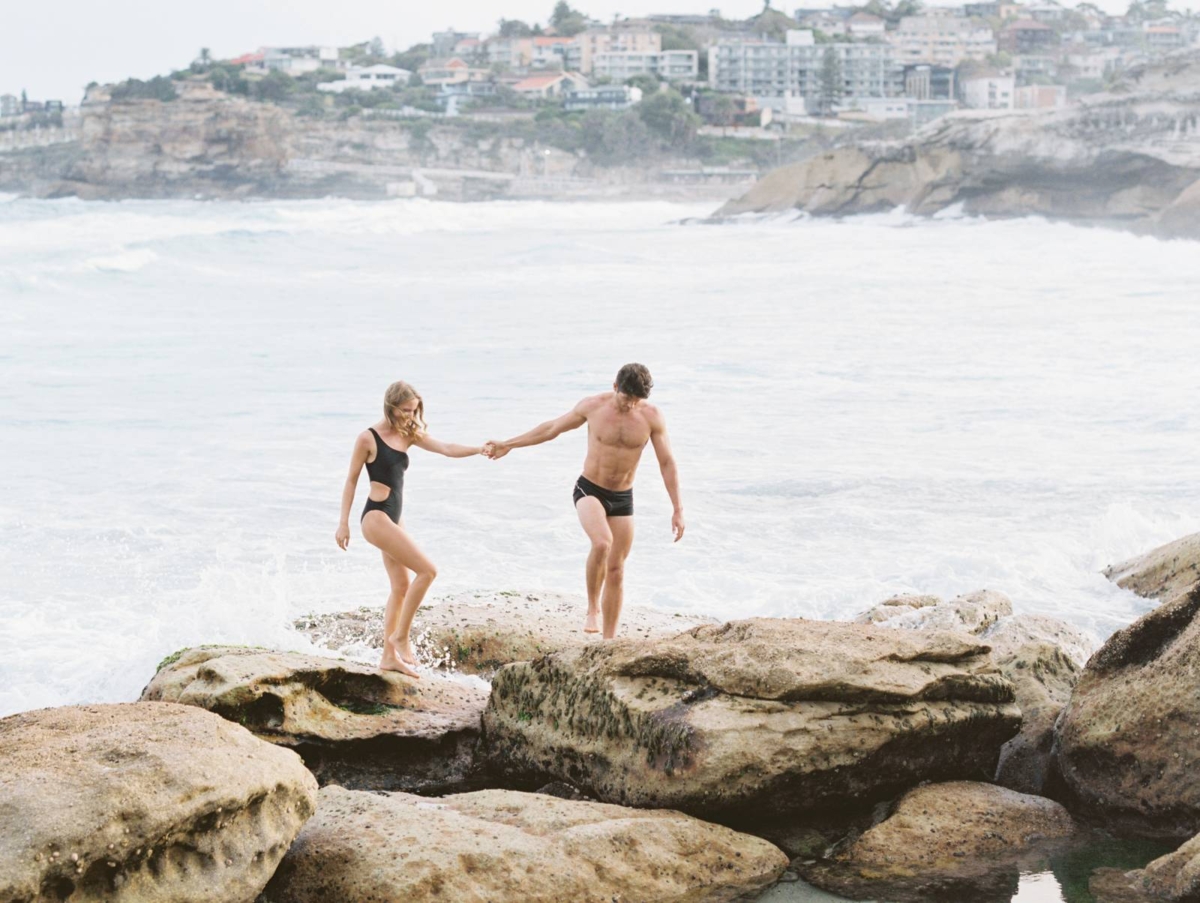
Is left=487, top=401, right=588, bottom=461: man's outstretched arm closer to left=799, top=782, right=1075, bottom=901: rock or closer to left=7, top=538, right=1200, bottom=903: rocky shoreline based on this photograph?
left=7, top=538, right=1200, bottom=903: rocky shoreline

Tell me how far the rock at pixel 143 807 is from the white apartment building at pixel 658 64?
135 metres

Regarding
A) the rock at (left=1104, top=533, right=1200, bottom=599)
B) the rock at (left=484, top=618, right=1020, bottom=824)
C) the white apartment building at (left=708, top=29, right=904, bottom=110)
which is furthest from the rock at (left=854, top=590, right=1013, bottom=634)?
the white apartment building at (left=708, top=29, right=904, bottom=110)

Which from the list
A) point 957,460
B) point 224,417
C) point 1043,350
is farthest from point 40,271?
point 957,460

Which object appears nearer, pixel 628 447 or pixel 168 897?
pixel 168 897

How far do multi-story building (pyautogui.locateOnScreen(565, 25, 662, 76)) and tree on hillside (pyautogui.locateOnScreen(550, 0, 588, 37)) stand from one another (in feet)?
58.9

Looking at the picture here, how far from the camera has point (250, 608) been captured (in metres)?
7.72

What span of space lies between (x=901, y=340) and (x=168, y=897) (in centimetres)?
1849

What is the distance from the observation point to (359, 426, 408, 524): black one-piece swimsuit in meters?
6.20

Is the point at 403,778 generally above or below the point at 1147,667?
below

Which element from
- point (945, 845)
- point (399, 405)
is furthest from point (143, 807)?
point (945, 845)

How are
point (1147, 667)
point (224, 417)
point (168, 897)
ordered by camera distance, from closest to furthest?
point (168, 897), point (1147, 667), point (224, 417)

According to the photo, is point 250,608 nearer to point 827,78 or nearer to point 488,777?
point 488,777

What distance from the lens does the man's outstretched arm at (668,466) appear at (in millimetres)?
6668

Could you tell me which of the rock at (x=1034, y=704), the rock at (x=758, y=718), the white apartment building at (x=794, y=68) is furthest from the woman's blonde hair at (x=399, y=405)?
the white apartment building at (x=794, y=68)
